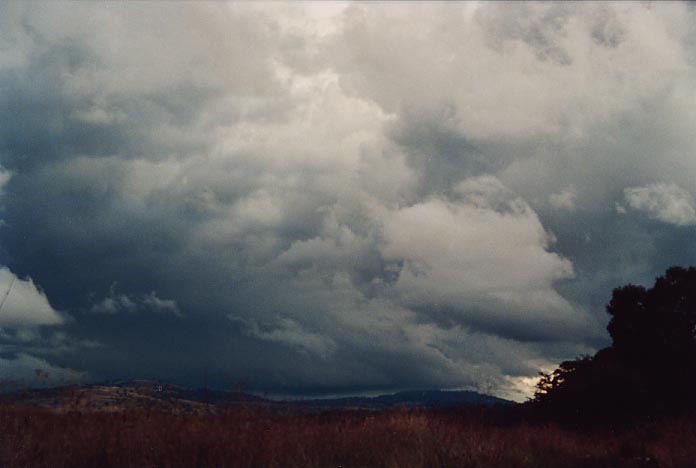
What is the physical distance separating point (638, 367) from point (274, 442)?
36.3m

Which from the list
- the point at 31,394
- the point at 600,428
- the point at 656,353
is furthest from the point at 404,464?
the point at 656,353

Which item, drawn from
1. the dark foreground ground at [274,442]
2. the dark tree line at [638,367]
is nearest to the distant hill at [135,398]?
the dark foreground ground at [274,442]

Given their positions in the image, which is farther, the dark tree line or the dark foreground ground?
the dark tree line

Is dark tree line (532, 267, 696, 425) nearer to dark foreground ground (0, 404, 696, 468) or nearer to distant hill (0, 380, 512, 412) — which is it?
dark foreground ground (0, 404, 696, 468)

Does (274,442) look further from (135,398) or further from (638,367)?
(638,367)

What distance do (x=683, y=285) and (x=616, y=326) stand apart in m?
5.21

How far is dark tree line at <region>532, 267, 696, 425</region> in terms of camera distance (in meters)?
33.7

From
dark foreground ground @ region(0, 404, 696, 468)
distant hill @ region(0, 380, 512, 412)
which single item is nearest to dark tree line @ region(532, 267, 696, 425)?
dark foreground ground @ region(0, 404, 696, 468)

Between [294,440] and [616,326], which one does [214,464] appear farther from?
[616,326]

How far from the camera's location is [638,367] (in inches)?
1641

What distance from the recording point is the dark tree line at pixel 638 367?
33.7 meters

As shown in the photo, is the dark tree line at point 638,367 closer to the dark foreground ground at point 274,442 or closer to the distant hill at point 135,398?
the dark foreground ground at point 274,442

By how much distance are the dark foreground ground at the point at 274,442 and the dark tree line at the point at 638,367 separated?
61.1ft

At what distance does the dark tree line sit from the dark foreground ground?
18632 mm
